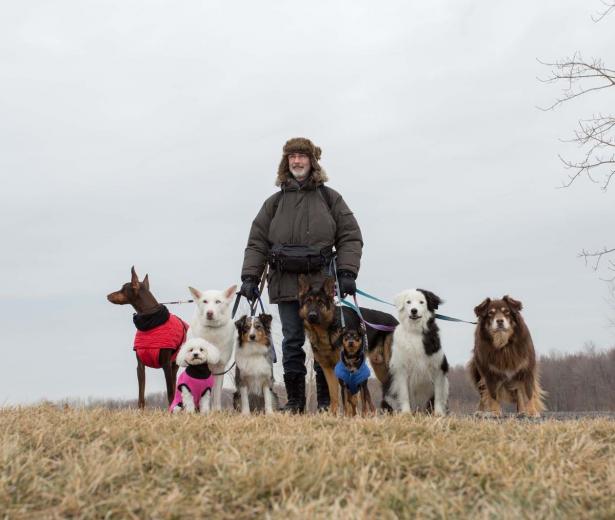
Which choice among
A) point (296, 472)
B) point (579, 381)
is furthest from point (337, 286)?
point (579, 381)

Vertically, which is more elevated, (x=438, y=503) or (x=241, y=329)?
(x=241, y=329)

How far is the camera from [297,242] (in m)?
9.24

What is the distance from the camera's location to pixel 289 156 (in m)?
9.48

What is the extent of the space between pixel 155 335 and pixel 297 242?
2.42 metres

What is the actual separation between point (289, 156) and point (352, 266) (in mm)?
1779

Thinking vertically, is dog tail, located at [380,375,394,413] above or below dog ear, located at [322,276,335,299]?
below

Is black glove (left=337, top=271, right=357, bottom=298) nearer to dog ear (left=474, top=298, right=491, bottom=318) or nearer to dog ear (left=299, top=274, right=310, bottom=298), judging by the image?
dog ear (left=299, top=274, right=310, bottom=298)

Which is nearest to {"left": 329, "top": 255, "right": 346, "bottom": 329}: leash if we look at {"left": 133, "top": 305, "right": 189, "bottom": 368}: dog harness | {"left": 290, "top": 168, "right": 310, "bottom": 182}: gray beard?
{"left": 290, "top": 168, "right": 310, "bottom": 182}: gray beard

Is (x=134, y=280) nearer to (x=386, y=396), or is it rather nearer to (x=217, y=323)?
(x=217, y=323)

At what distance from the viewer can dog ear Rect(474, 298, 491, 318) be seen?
9250 mm

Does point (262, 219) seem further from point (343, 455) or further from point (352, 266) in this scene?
point (343, 455)

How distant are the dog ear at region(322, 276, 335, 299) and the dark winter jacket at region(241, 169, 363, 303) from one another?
0.10 m

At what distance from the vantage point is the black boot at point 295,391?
924cm

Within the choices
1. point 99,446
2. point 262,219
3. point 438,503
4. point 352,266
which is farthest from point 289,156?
point 438,503
